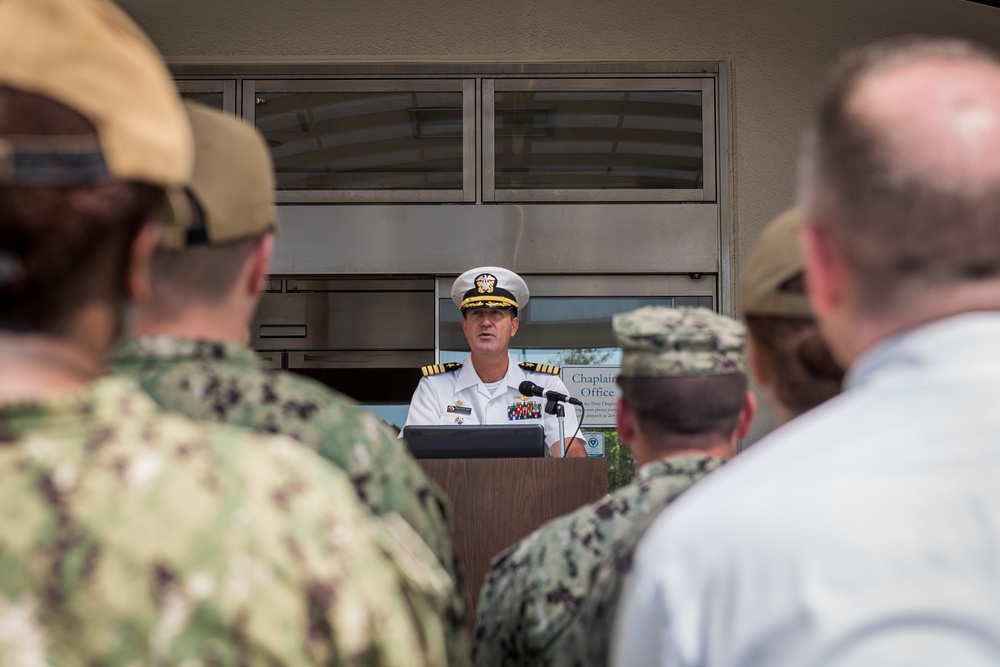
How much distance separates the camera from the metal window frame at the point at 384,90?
5.77m

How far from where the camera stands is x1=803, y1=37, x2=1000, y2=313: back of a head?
787mm

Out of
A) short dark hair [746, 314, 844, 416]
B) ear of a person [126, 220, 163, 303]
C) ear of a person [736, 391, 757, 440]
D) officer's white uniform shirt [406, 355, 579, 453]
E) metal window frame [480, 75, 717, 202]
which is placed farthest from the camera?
metal window frame [480, 75, 717, 202]

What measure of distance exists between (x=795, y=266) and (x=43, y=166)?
3.51ft

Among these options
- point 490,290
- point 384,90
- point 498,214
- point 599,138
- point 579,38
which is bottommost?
point 490,290

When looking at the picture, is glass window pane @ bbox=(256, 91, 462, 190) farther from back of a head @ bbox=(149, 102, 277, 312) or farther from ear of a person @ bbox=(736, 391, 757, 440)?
back of a head @ bbox=(149, 102, 277, 312)

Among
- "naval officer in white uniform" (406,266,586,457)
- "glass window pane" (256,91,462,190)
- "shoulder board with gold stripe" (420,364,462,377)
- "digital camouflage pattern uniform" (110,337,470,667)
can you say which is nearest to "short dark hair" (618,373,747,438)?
"digital camouflage pattern uniform" (110,337,470,667)

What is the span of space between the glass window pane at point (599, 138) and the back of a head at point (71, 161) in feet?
16.4

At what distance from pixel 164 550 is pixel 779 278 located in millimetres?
1032

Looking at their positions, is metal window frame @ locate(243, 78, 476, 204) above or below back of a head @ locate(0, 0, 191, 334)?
above

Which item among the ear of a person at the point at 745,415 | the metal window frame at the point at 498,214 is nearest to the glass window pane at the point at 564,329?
the metal window frame at the point at 498,214

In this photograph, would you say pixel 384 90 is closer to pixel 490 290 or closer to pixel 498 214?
pixel 498 214

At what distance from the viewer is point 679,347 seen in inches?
71.5

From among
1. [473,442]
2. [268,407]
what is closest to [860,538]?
[268,407]

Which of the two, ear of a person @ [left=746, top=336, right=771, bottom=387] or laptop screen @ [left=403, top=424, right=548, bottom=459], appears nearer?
ear of a person @ [left=746, top=336, right=771, bottom=387]
